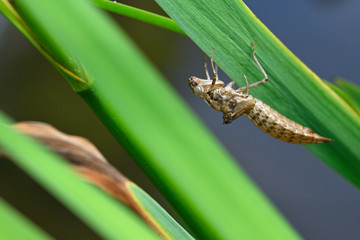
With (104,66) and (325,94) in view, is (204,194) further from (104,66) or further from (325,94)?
(325,94)

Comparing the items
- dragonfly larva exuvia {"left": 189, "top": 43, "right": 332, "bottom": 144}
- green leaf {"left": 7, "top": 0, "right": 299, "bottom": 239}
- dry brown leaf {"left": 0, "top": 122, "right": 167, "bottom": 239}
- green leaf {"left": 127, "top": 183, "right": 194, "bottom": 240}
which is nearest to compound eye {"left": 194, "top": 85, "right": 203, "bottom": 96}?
dragonfly larva exuvia {"left": 189, "top": 43, "right": 332, "bottom": 144}

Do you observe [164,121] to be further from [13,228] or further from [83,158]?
[83,158]

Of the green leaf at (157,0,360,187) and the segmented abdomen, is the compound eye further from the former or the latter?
the green leaf at (157,0,360,187)

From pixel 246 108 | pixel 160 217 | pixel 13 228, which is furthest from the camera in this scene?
pixel 246 108

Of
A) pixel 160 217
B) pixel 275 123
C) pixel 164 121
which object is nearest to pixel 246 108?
pixel 275 123

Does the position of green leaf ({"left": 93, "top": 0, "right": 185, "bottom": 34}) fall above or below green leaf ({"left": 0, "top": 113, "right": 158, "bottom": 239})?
above

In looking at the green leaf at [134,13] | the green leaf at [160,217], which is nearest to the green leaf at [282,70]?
the green leaf at [134,13]
